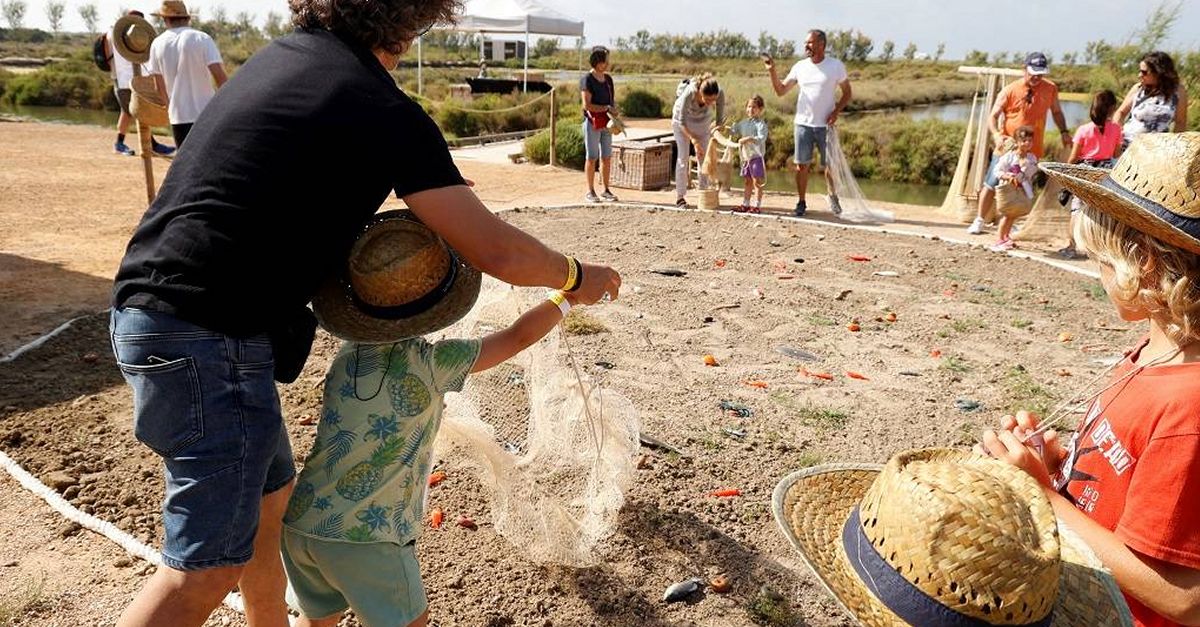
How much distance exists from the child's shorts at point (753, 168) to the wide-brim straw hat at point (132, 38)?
20.5ft

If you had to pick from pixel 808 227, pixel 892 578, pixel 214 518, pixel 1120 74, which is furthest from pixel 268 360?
pixel 1120 74

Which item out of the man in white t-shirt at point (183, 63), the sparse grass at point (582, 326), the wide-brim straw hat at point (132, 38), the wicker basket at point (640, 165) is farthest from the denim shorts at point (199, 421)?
the wicker basket at point (640, 165)

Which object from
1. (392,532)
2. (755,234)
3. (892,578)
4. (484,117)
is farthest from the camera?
(484,117)

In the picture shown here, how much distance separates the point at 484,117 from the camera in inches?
845

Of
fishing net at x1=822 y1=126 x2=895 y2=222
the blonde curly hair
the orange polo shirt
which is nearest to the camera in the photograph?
the blonde curly hair

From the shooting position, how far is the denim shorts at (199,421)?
180 cm

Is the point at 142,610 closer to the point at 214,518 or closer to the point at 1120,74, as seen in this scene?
the point at 214,518

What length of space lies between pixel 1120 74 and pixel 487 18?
12.7 m

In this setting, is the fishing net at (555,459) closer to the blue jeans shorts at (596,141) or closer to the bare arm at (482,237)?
the bare arm at (482,237)

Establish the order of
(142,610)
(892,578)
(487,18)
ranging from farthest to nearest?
(487,18) → (142,610) → (892,578)

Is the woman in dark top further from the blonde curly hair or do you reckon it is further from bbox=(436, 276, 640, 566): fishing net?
the blonde curly hair

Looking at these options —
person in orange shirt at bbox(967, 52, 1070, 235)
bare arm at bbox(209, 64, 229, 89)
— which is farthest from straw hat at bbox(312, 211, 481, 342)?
person in orange shirt at bbox(967, 52, 1070, 235)

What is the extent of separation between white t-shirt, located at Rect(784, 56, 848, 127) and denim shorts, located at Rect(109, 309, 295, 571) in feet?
26.6

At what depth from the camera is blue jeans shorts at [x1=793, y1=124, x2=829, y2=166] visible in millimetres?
9391
